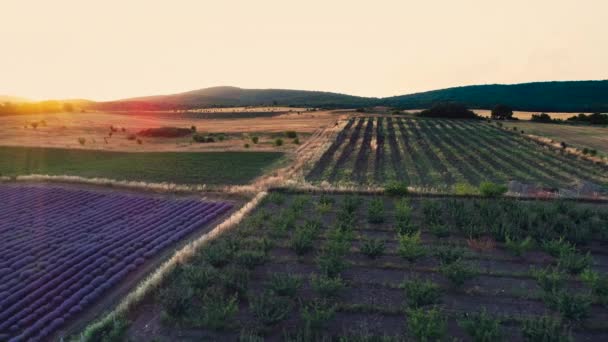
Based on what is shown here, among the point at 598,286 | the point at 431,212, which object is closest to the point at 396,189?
the point at 431,212

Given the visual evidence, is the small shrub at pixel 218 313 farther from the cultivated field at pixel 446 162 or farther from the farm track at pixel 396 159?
the farm track at pixel 396 159

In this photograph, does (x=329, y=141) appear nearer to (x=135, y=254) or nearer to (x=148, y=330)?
(x=135, y=254)

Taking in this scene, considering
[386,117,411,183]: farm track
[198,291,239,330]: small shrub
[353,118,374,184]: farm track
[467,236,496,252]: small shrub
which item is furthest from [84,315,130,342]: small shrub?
[386,117,411,183]: farm track

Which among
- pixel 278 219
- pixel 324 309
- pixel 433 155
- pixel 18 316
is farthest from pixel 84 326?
pixel 433 155

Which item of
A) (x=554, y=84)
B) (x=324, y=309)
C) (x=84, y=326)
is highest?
(x=554, y=84)

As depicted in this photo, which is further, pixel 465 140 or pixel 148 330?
pixel 465 140

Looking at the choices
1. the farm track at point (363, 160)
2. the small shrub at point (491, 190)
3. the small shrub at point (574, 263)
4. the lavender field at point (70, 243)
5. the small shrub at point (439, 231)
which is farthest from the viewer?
the farm track at point (363, 160)

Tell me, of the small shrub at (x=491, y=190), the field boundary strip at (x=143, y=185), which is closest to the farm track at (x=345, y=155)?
the field boundary strip at (x=143, y=185)
